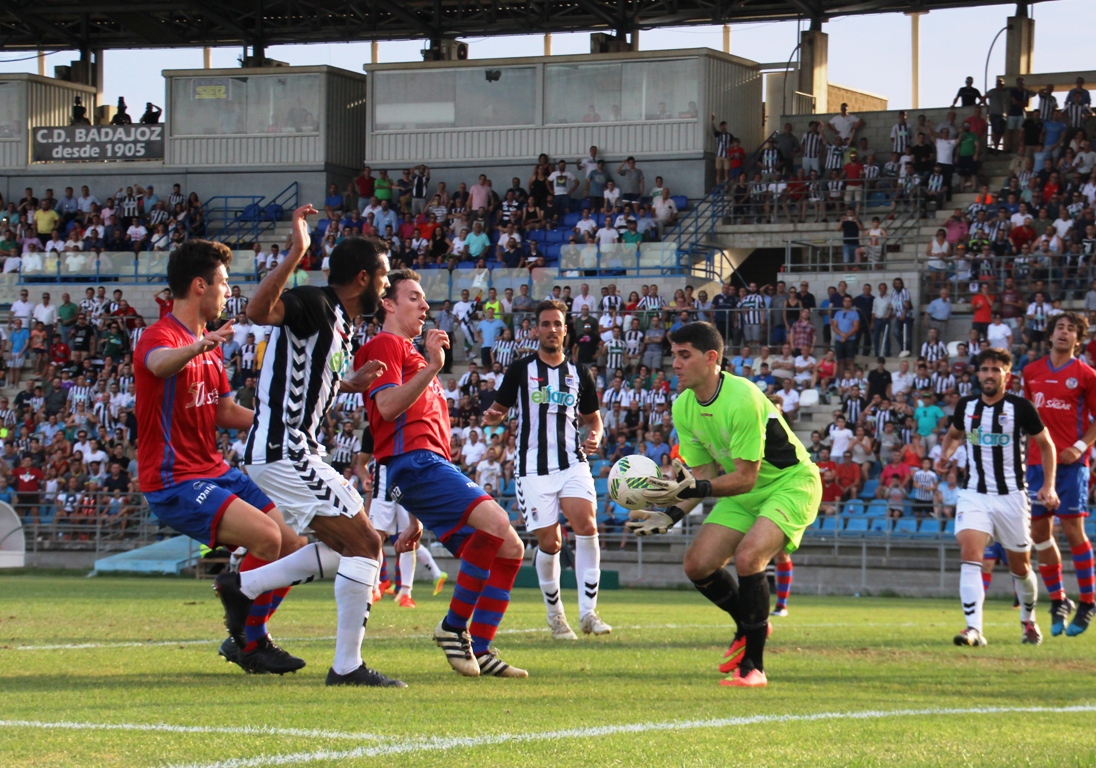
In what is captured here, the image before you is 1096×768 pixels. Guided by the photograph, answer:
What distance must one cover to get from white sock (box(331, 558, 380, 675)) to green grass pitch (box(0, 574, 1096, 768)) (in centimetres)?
19

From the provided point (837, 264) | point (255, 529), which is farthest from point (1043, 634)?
point (837, 264)

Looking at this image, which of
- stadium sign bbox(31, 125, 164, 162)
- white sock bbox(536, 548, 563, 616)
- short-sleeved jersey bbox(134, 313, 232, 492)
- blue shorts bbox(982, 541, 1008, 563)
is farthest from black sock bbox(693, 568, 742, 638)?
stadium sign bbox(31, 125, 164, 162)

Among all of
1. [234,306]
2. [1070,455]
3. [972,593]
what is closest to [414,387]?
[972,593]

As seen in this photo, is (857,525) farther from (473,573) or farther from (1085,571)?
(473,573)

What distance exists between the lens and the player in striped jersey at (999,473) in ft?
37.9

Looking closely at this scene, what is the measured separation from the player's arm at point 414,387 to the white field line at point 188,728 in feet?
7.09

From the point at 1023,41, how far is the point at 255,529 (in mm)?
32190

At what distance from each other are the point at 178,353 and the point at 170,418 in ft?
1.69

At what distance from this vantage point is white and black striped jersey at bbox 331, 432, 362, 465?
2541 centimetres

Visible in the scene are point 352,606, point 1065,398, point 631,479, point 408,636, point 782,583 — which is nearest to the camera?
point 352,606

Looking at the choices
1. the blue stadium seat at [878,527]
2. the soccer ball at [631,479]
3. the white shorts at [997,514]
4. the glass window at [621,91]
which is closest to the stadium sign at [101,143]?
the glass window at [621,91]

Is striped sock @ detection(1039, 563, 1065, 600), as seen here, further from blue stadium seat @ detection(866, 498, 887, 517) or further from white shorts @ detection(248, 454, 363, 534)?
blue stadium seat @ detection(866, 498, 887, 517)

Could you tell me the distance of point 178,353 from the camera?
7.17m

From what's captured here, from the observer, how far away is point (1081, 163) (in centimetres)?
2817
